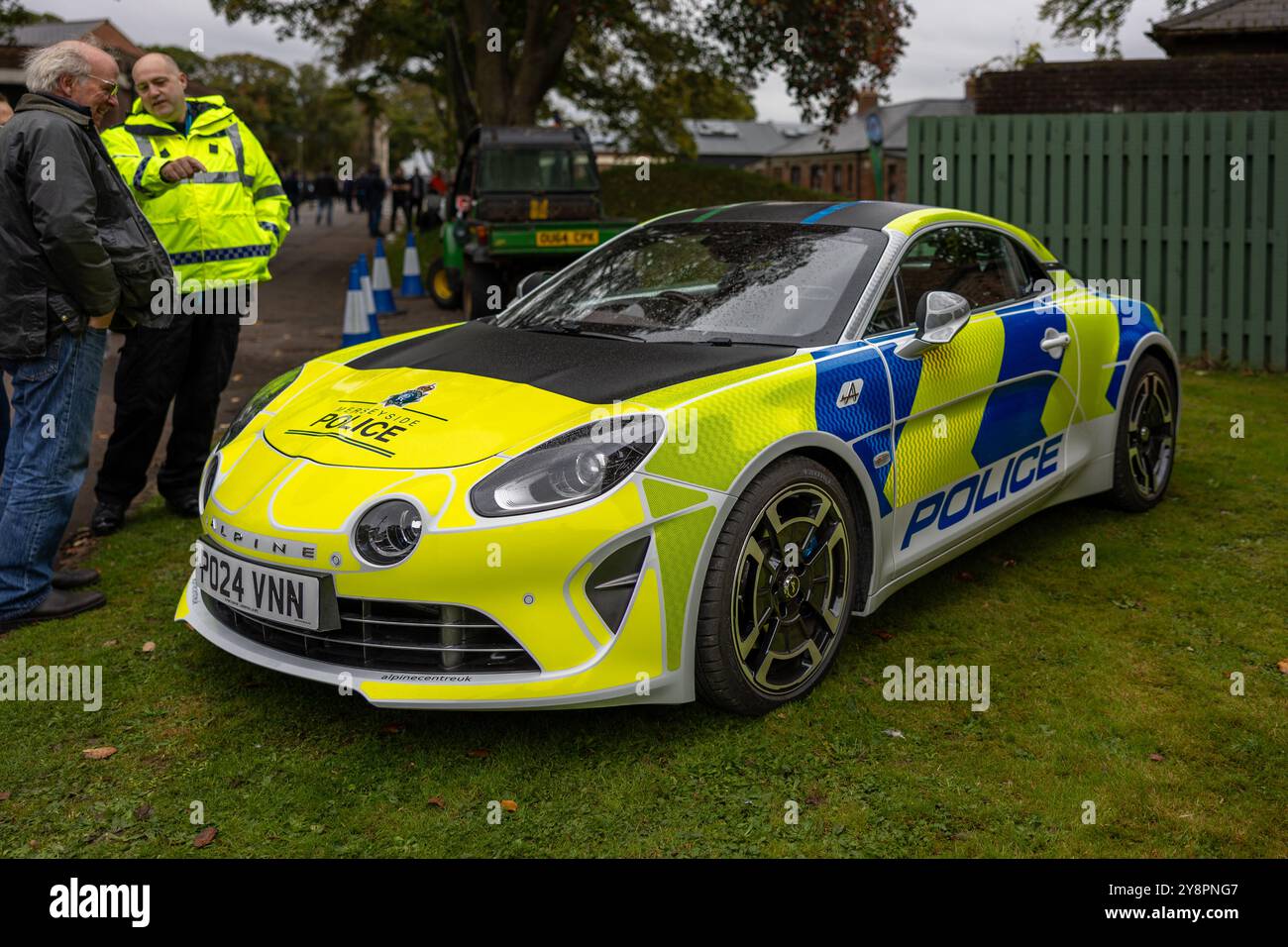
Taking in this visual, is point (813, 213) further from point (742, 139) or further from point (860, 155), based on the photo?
point (742, 139)

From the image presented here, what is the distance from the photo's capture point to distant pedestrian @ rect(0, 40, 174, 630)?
4.16m

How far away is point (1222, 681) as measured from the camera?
3.89 metres

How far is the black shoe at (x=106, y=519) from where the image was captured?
5551 millimetres

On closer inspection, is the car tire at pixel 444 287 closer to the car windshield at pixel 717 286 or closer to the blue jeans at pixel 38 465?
the car windshield at pixel 717 286

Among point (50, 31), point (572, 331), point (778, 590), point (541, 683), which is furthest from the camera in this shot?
point (50, 31)

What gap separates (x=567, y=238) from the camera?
1280 centimetres

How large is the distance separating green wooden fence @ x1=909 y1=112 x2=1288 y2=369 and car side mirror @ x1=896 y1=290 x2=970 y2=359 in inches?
257

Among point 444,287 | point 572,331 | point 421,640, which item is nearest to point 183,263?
Result: point 572,331

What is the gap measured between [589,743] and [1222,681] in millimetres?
2066

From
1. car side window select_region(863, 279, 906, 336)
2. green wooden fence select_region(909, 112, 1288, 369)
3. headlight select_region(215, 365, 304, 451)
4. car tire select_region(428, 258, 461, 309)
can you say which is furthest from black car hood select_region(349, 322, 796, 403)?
car tire select_region(428, 258, 461, 309)

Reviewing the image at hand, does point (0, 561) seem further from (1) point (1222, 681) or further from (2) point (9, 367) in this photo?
(1) point (1222, 681)

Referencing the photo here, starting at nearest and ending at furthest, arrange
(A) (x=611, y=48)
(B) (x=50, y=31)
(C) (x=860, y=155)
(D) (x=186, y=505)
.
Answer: (D) (x=186, y=505), (A) (x=611, y=48), (B) (x=50, y=31), (C) (x=860, y=155)

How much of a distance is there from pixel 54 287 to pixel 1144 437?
15.3 ft

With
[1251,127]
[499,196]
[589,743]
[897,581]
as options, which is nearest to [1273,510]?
[897,581]
